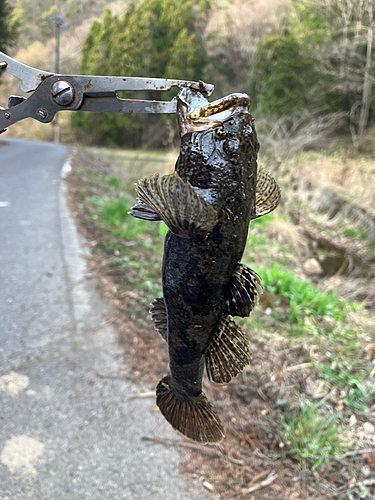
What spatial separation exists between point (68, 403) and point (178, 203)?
227cm

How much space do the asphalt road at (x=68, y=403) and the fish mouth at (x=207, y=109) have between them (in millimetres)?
2056

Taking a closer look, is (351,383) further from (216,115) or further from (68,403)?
(216,115)

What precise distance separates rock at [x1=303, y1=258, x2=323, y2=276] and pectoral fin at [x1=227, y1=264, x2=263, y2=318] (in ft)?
15.8

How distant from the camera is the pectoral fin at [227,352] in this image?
0.90 metres

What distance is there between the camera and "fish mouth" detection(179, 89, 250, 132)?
774mm

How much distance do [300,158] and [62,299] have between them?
7.26 metres

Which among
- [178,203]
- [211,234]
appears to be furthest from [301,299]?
[178,203]

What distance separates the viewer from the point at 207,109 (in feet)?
2.60

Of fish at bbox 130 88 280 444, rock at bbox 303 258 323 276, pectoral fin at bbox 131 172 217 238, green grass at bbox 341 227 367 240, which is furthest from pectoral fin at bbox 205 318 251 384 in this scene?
green grass at bbox 341 227 367 240

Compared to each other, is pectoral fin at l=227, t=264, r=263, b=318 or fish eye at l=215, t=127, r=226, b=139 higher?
fish eye at l=215, t=127, r=226, b=139

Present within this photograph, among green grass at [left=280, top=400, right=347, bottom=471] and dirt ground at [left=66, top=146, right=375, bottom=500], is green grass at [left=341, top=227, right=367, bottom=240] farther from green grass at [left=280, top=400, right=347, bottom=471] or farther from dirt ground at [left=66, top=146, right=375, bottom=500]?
green grass at [left=280, top=400, right=347, bottom=471]

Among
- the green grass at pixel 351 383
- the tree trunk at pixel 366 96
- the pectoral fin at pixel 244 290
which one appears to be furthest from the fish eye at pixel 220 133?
the tree trunk at pixel 366 96

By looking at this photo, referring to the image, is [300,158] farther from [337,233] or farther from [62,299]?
[62,299]

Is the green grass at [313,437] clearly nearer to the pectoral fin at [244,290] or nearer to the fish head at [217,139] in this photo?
the pectoral fin at [244,290]
